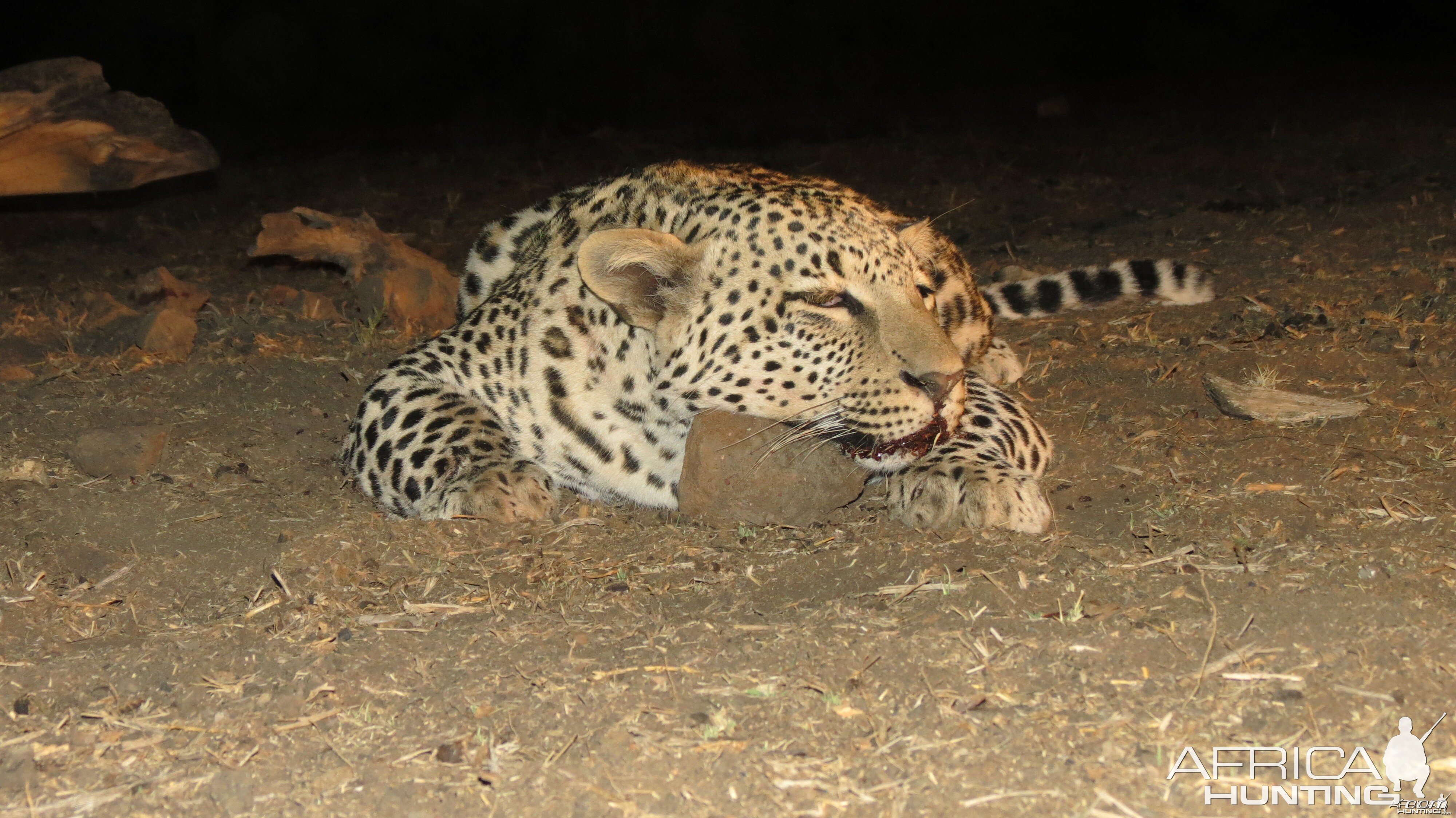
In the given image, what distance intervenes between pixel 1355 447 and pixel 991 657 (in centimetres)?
238

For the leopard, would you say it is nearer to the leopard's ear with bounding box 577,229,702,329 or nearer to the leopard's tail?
the leopard's ear with bounding box 577,229,702,329

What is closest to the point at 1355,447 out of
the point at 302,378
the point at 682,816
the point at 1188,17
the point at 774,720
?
the point at 774,720

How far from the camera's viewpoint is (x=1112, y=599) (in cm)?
355

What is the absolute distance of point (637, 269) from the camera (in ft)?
14.5

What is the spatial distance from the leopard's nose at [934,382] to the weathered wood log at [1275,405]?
161 centimetres

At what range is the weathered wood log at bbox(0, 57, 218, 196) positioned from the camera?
593 centimetres

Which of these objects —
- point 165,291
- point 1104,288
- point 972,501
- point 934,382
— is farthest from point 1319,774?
point 165,291

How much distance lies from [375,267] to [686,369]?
141 inches

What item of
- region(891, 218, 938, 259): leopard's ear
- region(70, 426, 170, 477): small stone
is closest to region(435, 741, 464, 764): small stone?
region(891, 218, 938, 259): leopard's ear

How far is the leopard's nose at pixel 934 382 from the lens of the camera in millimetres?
4266

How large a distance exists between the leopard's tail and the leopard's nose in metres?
2.77

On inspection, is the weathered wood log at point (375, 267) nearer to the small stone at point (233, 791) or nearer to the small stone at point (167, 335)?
the small stone at point (167, 335)

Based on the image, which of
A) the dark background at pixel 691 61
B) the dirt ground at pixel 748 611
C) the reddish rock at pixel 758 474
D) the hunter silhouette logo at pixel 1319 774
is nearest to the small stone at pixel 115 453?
the dirt ground at pixel 748 611

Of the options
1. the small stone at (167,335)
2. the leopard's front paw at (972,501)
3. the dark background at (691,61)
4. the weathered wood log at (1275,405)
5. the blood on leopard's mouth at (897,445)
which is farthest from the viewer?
the dark background at (691,61)
